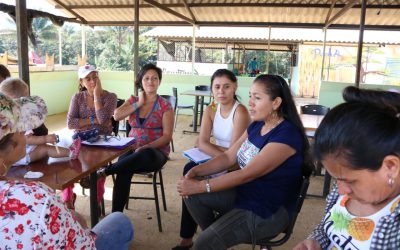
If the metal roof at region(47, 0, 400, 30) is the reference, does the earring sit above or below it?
below

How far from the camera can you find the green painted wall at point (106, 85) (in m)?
7.88

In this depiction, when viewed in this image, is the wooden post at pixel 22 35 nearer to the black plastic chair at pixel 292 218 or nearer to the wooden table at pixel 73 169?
the wooden table at pixel 73 169

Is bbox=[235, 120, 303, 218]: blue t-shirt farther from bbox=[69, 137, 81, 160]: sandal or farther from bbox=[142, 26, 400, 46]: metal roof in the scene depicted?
bbox=[142, 26, 400, 46]: metal roof

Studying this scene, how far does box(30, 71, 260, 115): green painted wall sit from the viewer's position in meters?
7.88

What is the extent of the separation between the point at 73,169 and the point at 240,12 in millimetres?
7346

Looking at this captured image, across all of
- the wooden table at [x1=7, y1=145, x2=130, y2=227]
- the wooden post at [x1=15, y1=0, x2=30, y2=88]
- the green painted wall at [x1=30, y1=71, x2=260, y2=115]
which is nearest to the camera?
the wooden table at [x1=7, y1=145, x2=130, y2=227]

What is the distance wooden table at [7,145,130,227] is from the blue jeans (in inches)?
10.1

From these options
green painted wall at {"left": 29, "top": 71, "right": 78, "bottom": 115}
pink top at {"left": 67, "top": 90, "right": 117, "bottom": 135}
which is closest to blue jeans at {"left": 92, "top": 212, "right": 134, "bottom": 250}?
pink top at {"left": 67, "top": 90, "right": 117, "bottom": 135}

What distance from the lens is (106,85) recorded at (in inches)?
364

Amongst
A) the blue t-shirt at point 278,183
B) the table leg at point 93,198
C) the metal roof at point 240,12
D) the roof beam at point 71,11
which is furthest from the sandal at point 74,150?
the roof beam at point 71,11

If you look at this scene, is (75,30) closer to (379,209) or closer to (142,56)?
(142,56)

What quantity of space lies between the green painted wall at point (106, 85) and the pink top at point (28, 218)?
715cm

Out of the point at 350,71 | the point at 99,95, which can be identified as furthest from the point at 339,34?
the point at 99,95

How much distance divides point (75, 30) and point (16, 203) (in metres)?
29.8
